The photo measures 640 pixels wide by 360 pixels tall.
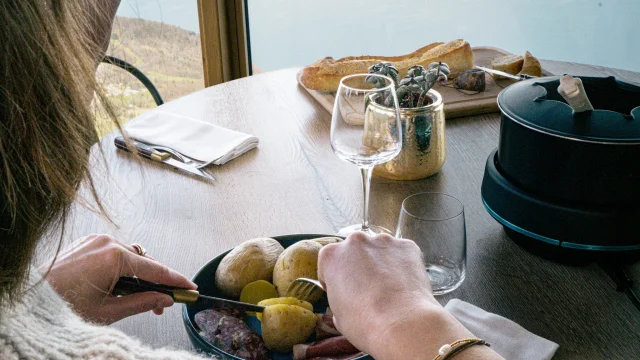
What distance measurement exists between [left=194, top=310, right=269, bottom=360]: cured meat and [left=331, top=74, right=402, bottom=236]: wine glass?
0.94 feet

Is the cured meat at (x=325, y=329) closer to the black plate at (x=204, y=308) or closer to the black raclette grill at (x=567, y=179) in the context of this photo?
the black plate at (x=204, y=308)

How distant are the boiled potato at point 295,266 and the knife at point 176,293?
6cm

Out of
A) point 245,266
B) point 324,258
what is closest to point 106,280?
point 245,266

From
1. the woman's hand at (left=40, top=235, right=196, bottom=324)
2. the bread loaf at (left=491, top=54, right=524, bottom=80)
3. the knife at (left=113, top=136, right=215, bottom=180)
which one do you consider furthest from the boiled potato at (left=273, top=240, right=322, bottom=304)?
the bread loaf at (left=491, top=54, right=524, bottom=80)

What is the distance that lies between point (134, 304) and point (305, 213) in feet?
1.13

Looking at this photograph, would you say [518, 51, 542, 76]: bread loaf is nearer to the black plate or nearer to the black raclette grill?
the black raclette grill

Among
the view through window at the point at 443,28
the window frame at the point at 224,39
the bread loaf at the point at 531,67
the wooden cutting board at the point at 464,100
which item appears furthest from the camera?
the window frame at the point at 224,39

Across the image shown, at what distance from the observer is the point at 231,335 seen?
0.68 meters

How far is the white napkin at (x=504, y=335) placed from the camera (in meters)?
0.72

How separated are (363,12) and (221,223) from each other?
192 centimetres

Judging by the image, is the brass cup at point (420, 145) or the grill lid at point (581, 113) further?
the brass cup at point (420, 145)

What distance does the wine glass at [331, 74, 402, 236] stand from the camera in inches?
35.1

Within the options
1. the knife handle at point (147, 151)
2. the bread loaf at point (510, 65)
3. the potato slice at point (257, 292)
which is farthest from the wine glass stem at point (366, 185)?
the bread loaf at point (510, 65)

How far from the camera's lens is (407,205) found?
0.78 m
